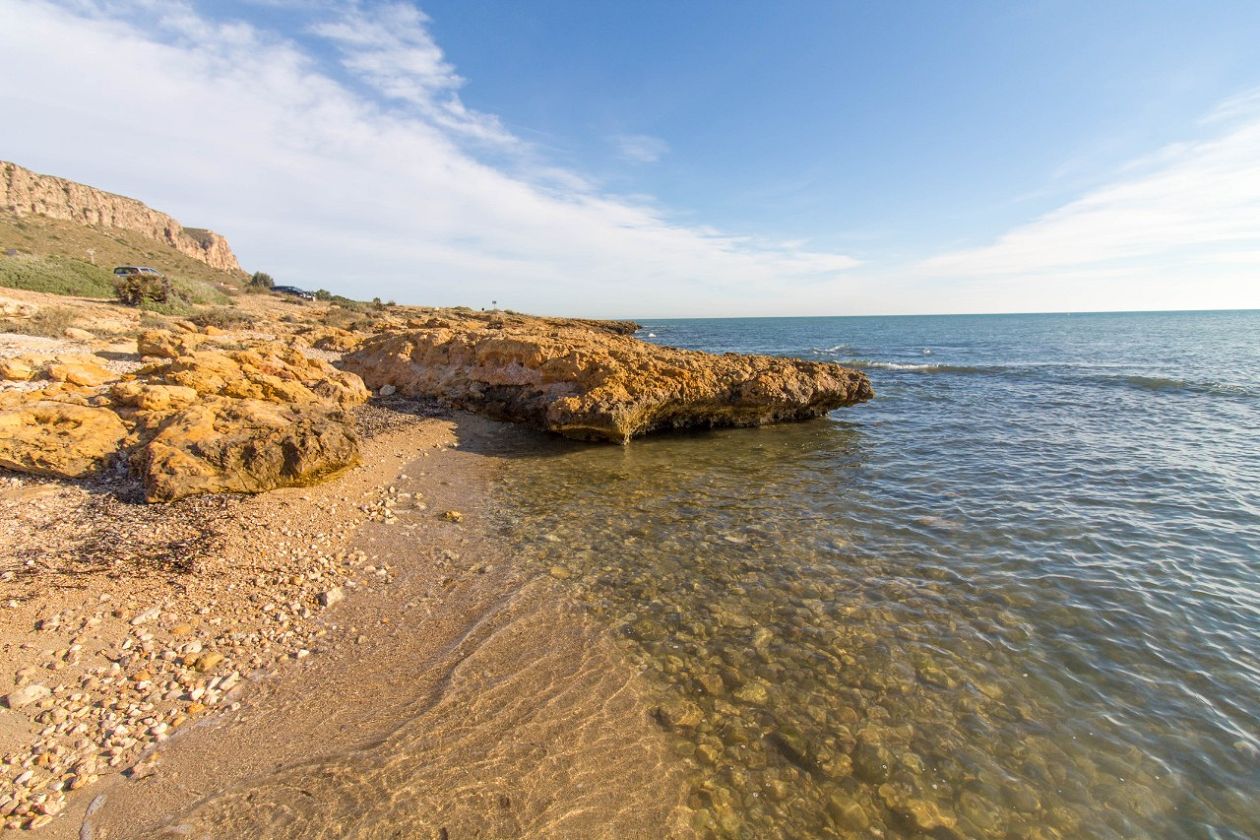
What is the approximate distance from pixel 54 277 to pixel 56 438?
26.4 meters

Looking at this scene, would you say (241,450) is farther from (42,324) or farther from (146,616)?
(42,324)

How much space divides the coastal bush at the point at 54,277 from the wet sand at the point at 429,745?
30.6 metres

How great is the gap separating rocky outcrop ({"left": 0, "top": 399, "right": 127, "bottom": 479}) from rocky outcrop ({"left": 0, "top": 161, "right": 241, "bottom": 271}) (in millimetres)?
62594

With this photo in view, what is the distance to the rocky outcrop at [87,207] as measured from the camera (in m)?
49.5

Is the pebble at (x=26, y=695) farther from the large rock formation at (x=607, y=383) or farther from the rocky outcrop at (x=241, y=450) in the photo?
the large rock formation at (x=607, y=383)

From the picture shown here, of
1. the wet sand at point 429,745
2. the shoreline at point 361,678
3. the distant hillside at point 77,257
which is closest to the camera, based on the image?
the wet sand at point 429,745

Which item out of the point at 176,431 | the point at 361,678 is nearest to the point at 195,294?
the point at 176,431

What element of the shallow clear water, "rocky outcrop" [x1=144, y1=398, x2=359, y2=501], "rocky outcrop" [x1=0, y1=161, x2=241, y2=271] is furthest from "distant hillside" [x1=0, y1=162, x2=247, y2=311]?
the shallow clear water

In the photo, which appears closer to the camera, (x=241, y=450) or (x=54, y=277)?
(x=241, y=450)

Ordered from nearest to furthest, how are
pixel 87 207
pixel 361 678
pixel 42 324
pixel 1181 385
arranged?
pixel 361 678 < pixel 42 324 < pixel 1181 385 < pixel 87 207

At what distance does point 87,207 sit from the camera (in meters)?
56.8

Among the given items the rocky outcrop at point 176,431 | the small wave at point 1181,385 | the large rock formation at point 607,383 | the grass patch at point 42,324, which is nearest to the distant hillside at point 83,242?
the grass patch at point 42,324

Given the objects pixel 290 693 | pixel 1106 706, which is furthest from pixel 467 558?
pixel 1106 706

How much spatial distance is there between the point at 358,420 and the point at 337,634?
8166 millimetres
